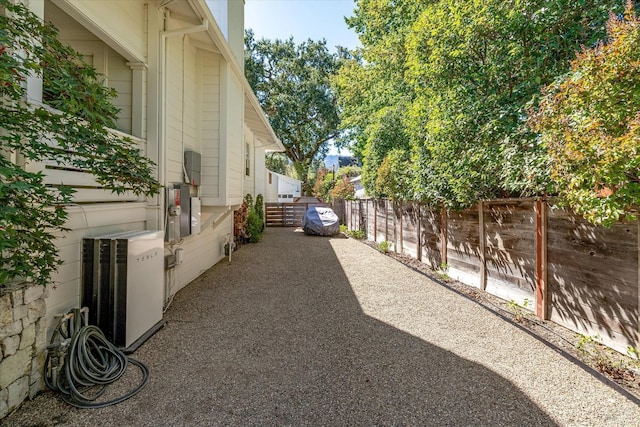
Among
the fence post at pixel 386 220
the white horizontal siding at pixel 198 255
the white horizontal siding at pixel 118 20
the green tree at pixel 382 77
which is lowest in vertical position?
the white horizontal siding at pixel 198 255

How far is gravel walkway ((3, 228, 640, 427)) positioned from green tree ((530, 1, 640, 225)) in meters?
1.53

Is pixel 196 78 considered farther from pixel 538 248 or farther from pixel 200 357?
pixel 538 248

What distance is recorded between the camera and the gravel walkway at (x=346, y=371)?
215 cm

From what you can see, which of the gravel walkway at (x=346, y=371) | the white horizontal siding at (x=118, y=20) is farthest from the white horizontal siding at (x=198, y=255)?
the white horizontal siding at (x=118, y=20)

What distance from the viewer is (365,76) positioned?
11.9 meters

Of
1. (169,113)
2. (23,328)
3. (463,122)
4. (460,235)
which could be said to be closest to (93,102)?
(23,328)

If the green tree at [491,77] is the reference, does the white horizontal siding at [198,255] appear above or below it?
below

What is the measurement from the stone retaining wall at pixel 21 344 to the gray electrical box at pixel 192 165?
286 centimetres

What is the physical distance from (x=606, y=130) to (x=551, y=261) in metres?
1.66

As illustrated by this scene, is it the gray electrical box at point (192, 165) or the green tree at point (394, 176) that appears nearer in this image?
the gray electrical box at point (192, 165)

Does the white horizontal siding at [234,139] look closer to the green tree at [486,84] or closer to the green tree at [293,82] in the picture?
the green tree at [486,84]

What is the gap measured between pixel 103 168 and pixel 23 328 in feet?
4.09

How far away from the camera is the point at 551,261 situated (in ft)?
11.8

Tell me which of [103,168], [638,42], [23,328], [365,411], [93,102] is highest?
[638,42]
